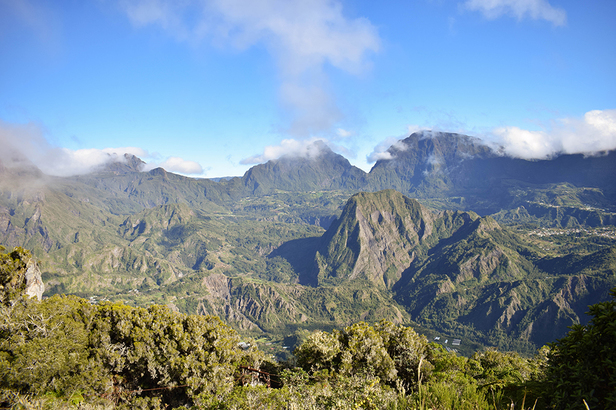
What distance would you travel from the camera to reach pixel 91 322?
36.8 m

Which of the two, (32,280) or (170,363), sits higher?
(32,280)

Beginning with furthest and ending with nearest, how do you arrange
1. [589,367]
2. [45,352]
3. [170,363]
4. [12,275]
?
[170,363] < [12,275] < [45,352] < [589,367]

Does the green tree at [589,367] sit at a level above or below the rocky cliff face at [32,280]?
above

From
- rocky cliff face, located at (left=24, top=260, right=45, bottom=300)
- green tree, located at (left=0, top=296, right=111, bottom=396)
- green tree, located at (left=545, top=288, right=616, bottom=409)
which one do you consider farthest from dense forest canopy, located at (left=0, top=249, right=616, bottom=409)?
green tree, located at (left=545, top=288, right=616, bottom=409)

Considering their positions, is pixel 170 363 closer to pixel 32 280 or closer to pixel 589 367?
pixel 32 280

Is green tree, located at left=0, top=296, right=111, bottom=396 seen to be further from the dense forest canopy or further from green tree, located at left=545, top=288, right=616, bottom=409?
green tree, located at left=545, top=288, right=616, bottom=409

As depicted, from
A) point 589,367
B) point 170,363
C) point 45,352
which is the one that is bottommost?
point 170,363

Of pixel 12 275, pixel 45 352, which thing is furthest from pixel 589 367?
pixel 12 275

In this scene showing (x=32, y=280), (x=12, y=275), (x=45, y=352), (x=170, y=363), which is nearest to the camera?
(x=45, y=352)

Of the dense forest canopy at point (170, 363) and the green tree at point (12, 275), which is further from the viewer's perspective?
the green tree at point (12, 275)

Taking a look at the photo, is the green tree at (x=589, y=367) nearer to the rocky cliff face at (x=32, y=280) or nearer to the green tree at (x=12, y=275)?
the green tree at (x=12, y=275)


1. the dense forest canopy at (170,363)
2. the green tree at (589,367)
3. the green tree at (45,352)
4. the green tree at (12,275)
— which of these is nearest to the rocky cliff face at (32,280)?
the green tree at (12,275)

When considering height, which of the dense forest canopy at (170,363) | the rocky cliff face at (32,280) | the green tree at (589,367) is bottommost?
the dense forest canopy at (170,363)

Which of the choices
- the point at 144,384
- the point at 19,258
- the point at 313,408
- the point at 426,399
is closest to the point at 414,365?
the point at 313,408
